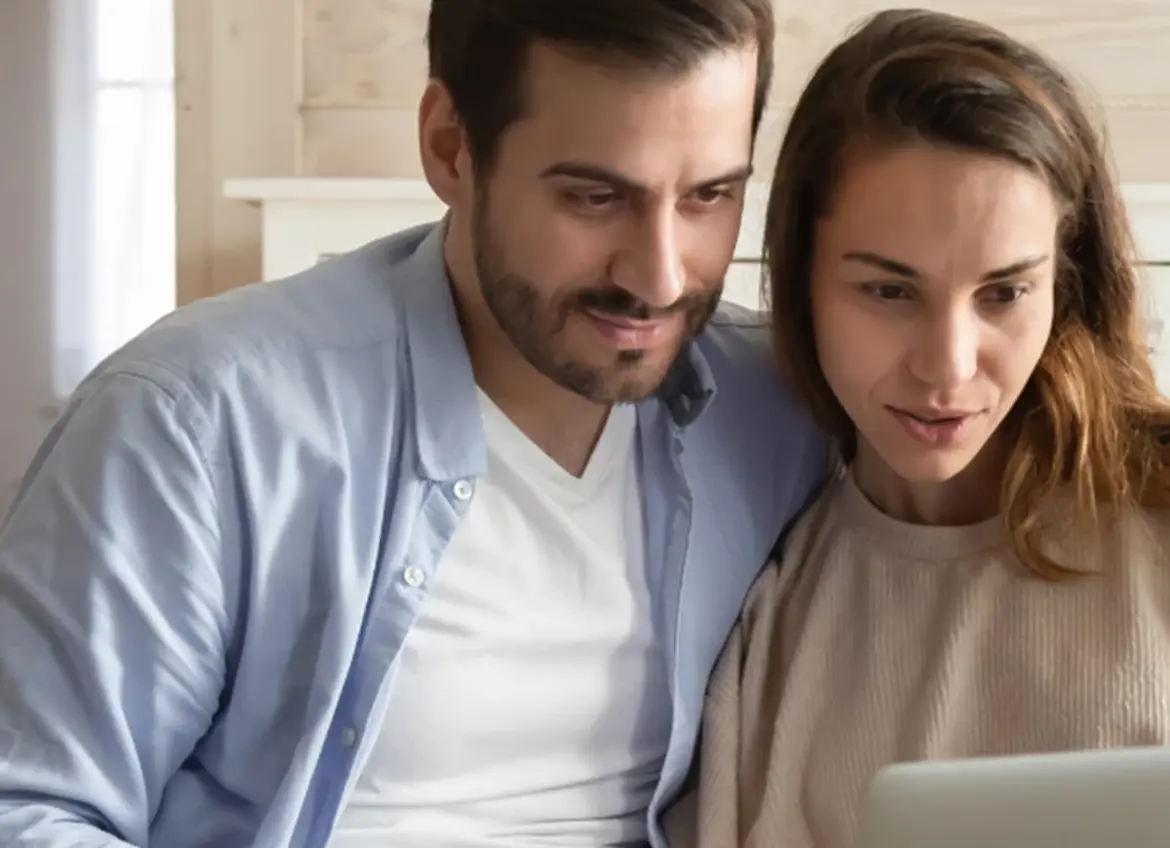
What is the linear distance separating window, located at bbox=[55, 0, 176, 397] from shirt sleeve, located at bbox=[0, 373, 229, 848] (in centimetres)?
117

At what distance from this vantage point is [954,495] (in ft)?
3.61

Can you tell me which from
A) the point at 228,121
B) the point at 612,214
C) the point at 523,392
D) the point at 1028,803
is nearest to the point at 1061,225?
the point at 612,214

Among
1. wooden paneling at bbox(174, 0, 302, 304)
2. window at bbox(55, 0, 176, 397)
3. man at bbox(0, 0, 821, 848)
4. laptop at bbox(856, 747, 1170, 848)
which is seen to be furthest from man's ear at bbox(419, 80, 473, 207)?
window at bbox(55, 0, 176, 397)

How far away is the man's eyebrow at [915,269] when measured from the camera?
3.11 ft

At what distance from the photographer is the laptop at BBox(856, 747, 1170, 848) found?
0.57 metres

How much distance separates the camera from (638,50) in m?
0.95

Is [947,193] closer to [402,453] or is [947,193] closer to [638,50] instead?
[638,50]

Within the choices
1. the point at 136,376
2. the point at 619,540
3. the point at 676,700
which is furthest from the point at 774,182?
the point at 136,376

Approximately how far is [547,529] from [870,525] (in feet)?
0.89

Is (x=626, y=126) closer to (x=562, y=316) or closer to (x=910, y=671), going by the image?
(x=562, y=316)

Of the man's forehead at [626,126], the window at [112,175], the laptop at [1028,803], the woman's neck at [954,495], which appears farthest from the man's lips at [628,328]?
the window at [112,175]

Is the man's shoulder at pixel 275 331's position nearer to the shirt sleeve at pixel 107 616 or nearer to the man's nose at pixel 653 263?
the shirt sleeve at pixel 107 616

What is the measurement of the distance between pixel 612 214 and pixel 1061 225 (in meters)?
0.34

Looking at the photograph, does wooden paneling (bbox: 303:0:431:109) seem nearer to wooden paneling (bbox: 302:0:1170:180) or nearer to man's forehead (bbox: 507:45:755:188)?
wooden paneling (bbox: 302:0:1170:180)
